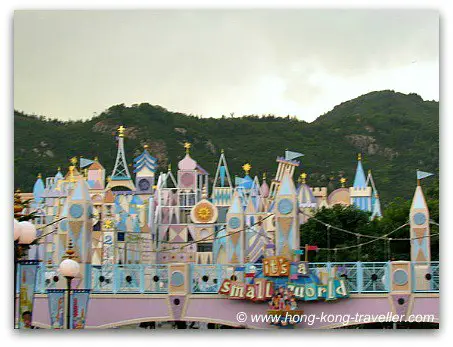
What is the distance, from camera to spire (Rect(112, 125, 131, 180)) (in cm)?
1698

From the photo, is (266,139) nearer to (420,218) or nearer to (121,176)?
(420,218)

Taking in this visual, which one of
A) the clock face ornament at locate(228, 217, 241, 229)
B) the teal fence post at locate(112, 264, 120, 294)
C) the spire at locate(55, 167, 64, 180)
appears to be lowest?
the teal fence post at locate(112, 264, 120, 294)

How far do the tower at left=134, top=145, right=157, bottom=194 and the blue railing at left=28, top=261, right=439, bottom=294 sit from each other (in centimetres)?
480

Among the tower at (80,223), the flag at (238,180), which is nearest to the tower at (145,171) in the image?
the flag at (238,180)

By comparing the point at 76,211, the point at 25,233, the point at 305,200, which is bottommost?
the point at 25,233

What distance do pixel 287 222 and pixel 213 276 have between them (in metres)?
1.28

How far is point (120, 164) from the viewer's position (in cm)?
1978

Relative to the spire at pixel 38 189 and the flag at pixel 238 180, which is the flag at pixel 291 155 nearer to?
the flag at pixel 238 180

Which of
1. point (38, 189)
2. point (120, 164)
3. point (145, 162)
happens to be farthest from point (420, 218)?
point (120, 164)

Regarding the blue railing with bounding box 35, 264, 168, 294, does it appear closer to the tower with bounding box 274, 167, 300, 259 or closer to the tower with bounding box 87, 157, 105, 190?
the tower with bounding box 274, 167, 300, 259

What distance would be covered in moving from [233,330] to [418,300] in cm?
276

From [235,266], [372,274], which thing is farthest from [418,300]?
[235,266]

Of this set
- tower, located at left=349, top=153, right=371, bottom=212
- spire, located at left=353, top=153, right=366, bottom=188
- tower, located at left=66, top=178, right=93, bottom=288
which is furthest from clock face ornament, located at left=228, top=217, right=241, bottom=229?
tower, located at left=349, top=153, right=371, bottom=212

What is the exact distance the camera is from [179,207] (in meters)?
22.9
